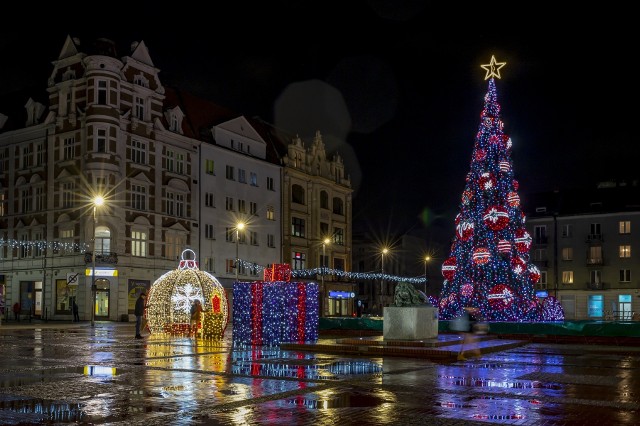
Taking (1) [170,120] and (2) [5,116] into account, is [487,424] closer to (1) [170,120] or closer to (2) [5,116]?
(1) [170,120]

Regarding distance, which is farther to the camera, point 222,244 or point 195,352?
point 222,244

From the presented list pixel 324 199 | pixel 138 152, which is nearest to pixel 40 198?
pixel 138 152

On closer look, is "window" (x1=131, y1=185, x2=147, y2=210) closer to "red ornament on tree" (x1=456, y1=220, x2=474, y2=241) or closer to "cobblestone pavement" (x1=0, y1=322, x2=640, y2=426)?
"red ornament on tree" (x1=456, y1=220, x2=474, y2=241)

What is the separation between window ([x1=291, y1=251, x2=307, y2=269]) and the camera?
6944 centimetres

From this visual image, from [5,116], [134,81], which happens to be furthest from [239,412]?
[5,116]

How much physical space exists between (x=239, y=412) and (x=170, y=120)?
49199 millimetres

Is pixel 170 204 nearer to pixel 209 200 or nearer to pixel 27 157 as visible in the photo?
pixel 209 200

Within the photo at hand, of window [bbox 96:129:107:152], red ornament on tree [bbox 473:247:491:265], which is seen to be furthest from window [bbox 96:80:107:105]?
red ornament on tree [bbox 473:247:491:265]

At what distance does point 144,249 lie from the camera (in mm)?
54688

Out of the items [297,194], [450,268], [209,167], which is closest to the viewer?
[450,268]

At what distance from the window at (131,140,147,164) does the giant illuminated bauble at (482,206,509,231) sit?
29347 mm

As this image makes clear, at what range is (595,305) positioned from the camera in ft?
243

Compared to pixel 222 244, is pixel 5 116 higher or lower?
higher

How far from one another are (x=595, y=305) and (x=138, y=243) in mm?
45188
